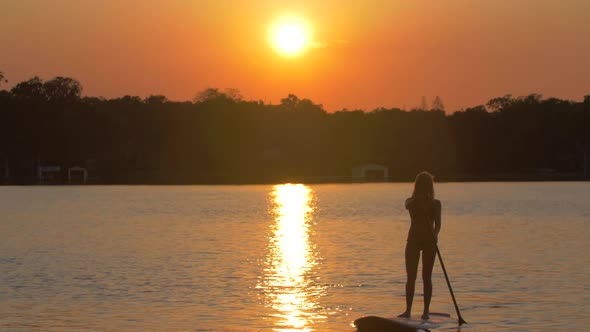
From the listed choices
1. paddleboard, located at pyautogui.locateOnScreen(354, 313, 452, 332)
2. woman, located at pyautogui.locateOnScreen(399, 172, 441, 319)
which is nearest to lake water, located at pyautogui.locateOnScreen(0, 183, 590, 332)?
paddleboard, located at pyautogui.locateOnScreen(354, 313, 452, 332)

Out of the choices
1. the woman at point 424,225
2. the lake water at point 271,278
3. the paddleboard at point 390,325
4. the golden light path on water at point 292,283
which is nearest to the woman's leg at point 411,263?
the woman at point 424,225

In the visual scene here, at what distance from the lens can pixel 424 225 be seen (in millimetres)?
18562

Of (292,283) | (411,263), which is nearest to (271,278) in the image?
(292,283)

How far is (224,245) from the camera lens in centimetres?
4028

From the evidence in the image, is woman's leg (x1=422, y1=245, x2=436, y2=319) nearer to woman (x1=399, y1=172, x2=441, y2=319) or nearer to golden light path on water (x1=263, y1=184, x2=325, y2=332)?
woman (x1=399, y1=172, x2=441, y2=319)

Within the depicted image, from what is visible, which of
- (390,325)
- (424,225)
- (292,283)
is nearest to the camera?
(390,325)

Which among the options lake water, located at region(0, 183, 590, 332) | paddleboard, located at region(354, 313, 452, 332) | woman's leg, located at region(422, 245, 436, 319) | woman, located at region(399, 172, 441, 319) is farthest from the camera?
lake water, located at region(0, 183, 590, 332)

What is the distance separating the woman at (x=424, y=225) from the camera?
723 inches

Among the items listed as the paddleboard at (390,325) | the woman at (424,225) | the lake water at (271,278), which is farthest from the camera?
the lake water at (271,278)

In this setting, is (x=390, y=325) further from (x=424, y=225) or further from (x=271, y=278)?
(x=271, y=278)

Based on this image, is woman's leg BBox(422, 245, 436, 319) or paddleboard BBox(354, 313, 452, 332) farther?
woman's leg BBox(422, 245, 436, 319)

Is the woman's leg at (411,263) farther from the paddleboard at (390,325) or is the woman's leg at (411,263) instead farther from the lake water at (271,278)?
the lake water at (271,278)

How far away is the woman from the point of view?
60.3 feet

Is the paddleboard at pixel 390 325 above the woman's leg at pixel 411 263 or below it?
below
